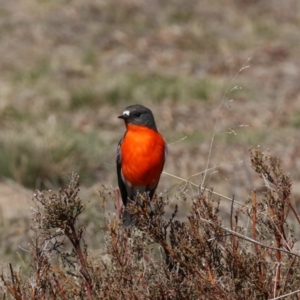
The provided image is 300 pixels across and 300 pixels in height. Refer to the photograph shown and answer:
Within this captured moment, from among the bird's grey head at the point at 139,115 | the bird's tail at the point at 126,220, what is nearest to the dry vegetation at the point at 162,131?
the bird's tail at the point at 126,220

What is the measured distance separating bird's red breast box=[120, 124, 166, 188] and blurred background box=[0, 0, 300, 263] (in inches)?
23.6

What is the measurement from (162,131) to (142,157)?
A: 256 inches

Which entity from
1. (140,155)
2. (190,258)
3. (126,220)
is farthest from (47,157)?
(190,258)

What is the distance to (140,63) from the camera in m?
14.8

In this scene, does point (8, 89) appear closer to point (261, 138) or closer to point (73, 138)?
point (73, 138)

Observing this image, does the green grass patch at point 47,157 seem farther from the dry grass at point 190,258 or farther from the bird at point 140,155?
the dry grass at point 190,258

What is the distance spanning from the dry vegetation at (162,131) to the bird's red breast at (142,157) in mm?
213

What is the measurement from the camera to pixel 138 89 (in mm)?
12531

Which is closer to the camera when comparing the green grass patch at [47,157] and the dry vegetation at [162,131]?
the dry vegetation at [162,131]

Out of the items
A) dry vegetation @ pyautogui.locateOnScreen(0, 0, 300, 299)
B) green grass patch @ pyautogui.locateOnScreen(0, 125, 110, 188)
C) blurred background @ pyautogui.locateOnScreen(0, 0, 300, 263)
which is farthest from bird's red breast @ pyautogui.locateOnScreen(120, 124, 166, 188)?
green grass patch @ pyautogui.locateOnScreen(0, 125, 110, 188)

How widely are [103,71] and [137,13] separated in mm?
3873

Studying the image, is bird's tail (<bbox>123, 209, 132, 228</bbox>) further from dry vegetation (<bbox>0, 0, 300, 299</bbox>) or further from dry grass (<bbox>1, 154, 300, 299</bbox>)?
dry grass (<bbox>1, 154, 300, 299</bbox>)

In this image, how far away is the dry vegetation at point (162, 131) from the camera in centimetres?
354

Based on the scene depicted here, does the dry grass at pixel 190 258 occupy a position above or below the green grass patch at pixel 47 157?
below
